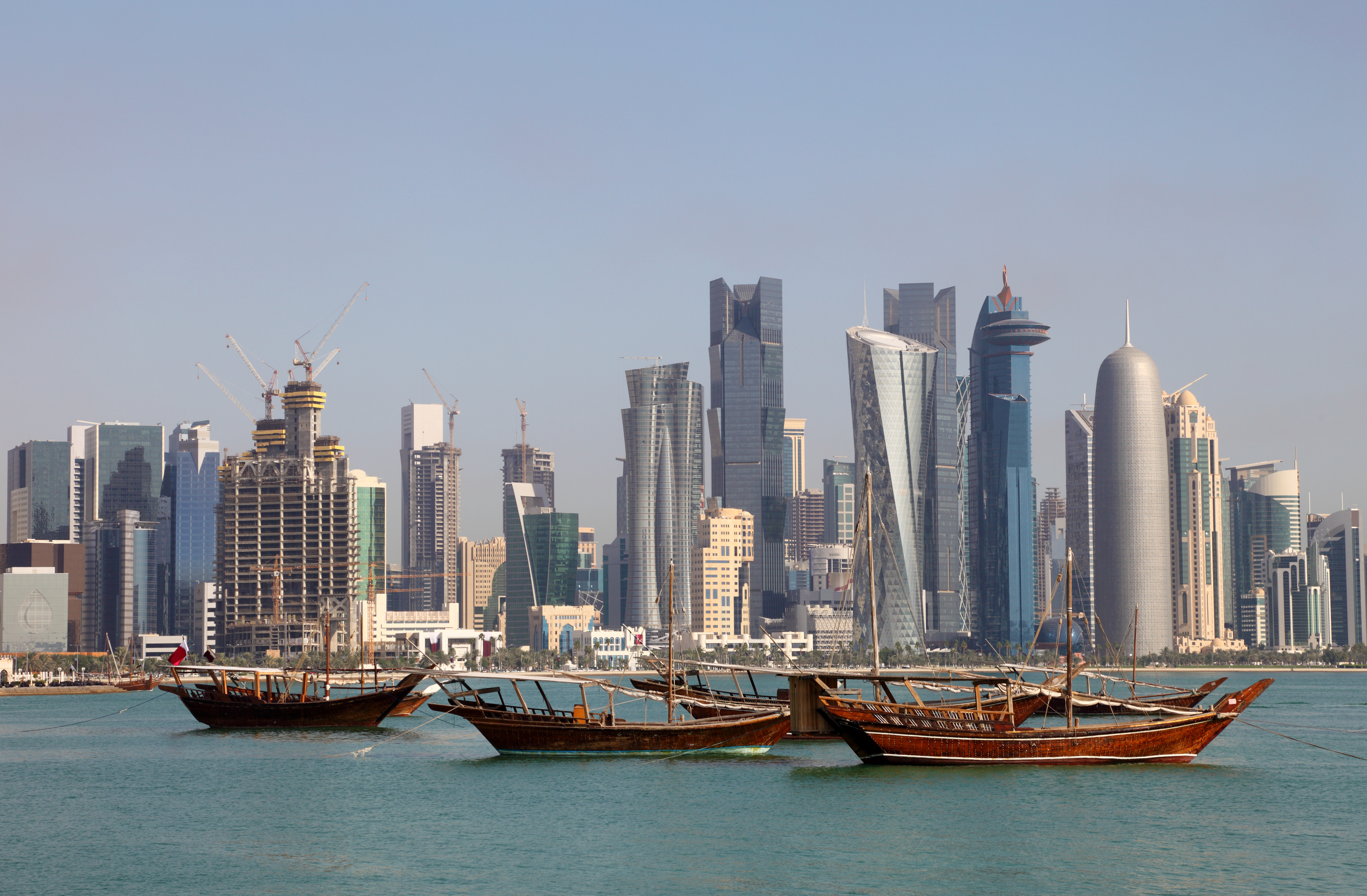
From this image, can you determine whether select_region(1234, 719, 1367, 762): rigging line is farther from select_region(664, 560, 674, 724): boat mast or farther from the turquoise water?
select_region(664, 560, 674, 724): boat mast

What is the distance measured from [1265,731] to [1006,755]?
68.5 m

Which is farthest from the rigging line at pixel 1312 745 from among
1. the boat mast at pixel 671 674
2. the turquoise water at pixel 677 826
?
the boat mast at pixel 671 674

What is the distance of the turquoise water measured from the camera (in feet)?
214

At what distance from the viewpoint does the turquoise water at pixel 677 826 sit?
65312 mm

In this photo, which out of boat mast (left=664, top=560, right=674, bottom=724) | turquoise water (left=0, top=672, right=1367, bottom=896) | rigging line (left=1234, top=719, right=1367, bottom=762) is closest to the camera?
turquoise water (left=0, top=672, right=1367, bottom=896)

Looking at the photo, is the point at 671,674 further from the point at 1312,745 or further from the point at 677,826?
the point at 1312,745

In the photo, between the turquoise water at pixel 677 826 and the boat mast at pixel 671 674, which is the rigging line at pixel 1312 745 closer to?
the turquoise water at pixel 677 826

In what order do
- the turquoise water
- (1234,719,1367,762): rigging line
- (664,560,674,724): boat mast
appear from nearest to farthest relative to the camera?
the turquoise water < (664,560,674,724): boat mast < (1234,719,1367,762): rigging line

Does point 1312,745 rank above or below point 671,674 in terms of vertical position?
below

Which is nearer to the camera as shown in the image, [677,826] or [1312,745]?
[677,826]

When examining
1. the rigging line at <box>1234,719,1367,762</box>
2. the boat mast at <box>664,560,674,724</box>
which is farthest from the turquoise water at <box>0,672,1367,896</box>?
the boat mast at <box>664,560,674,724</box>

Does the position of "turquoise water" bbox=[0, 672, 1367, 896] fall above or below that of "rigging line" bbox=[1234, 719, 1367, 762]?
above

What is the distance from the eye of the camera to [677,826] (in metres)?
78.4

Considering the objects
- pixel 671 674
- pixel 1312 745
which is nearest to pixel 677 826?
pixel 671 674
